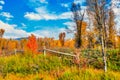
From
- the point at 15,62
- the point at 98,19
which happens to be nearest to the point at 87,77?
the point at 98,19

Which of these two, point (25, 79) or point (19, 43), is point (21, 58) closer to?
point (25, 79)

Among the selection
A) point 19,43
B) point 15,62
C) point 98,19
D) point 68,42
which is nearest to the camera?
point 98,19

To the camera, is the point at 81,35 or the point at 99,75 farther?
the point at 81,35

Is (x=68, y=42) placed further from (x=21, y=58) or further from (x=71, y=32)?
(x=21, y=58)

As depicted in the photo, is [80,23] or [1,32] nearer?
[80,23]

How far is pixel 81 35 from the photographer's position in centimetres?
4331

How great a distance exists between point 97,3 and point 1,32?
82341 mm

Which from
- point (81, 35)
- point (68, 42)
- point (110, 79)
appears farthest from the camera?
point (68, 42)

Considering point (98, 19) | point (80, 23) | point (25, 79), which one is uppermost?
point (80, 23)

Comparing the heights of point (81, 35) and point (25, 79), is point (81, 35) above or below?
above

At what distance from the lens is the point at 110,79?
27.8 ft

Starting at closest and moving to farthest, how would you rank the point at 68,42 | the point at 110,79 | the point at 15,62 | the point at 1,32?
the point at 110,79
the point at 15,62
the point at 1,32
the point at 68,42

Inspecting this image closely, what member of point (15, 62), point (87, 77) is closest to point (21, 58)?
point (15, 62)

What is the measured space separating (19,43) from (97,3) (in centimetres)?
14043
